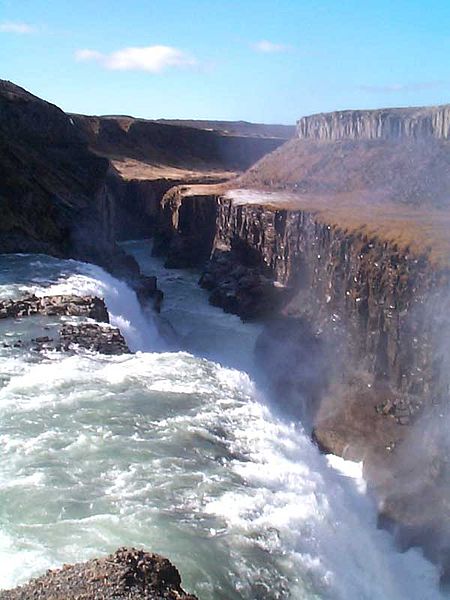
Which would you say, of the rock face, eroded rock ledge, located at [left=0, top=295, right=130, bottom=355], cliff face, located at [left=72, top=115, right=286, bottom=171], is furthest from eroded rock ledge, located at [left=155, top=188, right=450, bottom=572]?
cliff face, located at [left=72, top=115, right=286, bottom=171]

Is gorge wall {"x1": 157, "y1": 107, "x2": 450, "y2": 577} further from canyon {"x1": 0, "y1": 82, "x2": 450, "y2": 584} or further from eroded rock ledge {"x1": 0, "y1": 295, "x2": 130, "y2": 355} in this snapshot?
eroded rock ledge {"x1": 0, "y1": 295, "x2": 130, "y2": 355}

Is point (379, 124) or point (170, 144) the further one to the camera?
point (170, 144)

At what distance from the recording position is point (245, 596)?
11.3 metres

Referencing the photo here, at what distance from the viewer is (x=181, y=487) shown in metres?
14.2

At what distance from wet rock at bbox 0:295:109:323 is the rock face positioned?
1584 centimetres

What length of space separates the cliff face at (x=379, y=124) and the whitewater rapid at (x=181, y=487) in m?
34.3

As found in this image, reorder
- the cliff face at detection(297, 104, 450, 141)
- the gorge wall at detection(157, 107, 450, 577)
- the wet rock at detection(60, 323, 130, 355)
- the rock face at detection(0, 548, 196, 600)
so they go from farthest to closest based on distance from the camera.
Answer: the cliff face at detection(297, 104, 450, 141), the gorge wall at detection(157, 107, 450, 577), the wet rock at detection(60, 323, 130, 355), the rock face at detection(0, 548, 196, 600)

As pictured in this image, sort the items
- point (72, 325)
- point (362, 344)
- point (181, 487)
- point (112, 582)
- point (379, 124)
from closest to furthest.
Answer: point (112, 582), point (181, 487), point (72, 325), point (362, 344), point (379, 124)

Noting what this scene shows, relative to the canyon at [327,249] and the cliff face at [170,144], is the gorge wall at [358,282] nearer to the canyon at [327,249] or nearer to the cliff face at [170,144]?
the canyon at [327,249]

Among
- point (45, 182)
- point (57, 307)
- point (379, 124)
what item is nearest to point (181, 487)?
point (57, 307)

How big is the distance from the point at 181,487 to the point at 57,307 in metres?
13.2

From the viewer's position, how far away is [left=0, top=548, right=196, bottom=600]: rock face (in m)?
8.82

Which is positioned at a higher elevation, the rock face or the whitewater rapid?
the rock face

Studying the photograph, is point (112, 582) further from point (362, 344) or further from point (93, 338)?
point (362, 344)
